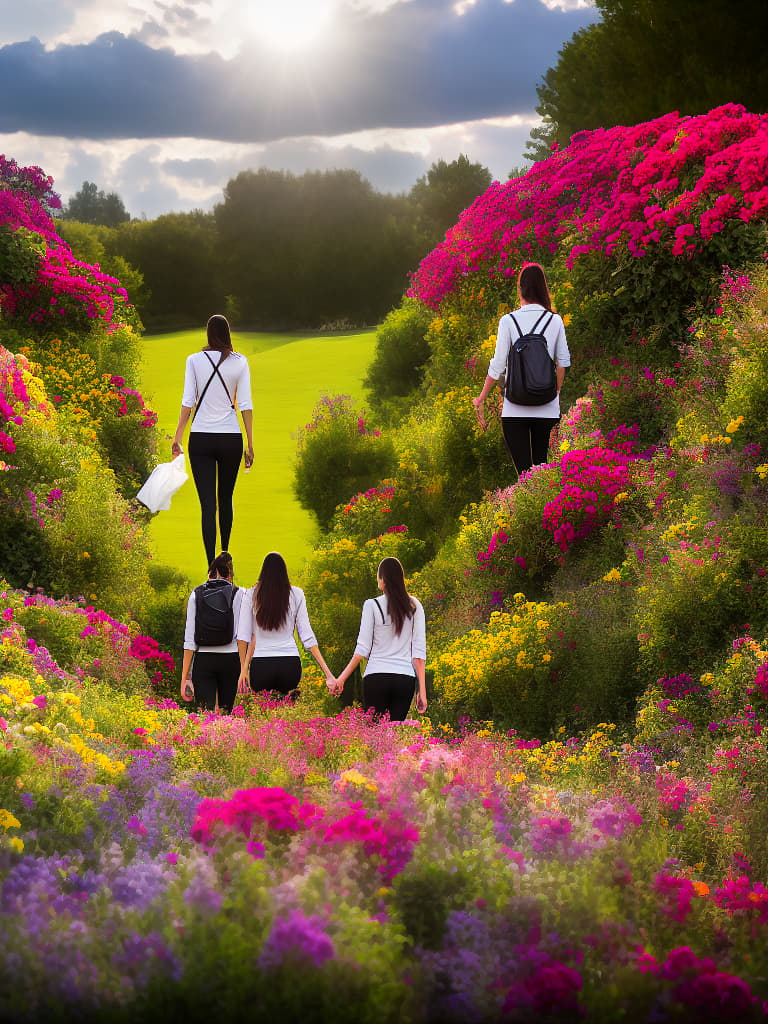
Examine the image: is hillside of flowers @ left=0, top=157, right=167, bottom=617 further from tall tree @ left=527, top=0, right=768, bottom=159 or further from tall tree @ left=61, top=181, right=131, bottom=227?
tall tree @ left=61, top=181, right=131, bottom=227

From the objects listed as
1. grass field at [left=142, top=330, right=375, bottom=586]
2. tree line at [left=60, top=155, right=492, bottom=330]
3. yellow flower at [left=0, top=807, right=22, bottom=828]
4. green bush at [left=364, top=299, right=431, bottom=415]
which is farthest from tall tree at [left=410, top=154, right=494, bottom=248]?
yellow flower at [left=0, top=807, right=22, bottom=828]

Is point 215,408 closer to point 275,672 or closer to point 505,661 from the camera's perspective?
point 275,672

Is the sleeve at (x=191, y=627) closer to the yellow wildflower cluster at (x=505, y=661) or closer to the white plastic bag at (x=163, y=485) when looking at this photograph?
the white plastic bag at (x=163, y=485)

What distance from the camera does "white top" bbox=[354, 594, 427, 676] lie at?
704 centimetres

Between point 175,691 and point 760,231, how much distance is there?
28.7 ft

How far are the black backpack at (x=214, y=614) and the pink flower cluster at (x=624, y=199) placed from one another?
7.57m

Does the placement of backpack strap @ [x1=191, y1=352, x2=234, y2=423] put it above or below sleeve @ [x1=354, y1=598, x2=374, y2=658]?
above

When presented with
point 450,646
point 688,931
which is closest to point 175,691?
point 450,646

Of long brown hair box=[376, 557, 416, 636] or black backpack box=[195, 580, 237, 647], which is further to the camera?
black backpack box=[195, 580, 237, 647]

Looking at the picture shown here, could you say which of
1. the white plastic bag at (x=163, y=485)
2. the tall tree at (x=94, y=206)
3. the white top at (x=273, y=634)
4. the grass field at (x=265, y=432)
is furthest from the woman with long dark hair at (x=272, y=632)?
the tall tree at (x=94, y=206)

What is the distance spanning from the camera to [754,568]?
759 cm

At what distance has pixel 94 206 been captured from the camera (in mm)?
103375

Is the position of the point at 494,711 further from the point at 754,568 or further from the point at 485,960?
the point at 485,960

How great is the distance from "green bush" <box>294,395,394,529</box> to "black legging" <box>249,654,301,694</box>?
1009 cm
